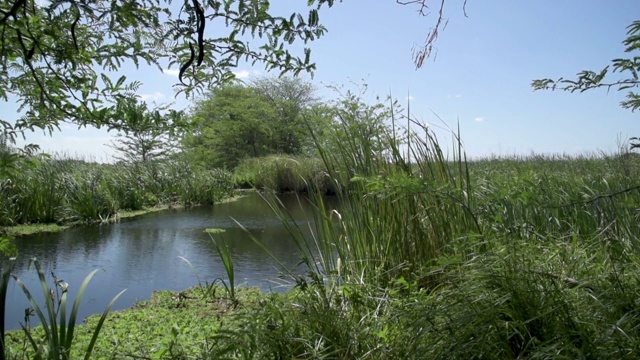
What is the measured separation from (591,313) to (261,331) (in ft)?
3.65

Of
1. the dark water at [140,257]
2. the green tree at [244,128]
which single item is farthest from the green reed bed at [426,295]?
the green tree at [244,128]

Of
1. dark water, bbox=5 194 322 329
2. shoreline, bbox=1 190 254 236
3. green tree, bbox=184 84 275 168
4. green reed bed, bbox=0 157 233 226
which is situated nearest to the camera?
dark water, bbox=5 194 322 329

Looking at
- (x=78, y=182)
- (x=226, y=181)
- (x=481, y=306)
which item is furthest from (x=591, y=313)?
(x=226, y=181)

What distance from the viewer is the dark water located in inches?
183

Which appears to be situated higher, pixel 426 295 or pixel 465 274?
pixel 465 274

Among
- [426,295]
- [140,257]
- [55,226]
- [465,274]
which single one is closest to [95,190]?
[55,226]

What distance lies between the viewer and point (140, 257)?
6156mm

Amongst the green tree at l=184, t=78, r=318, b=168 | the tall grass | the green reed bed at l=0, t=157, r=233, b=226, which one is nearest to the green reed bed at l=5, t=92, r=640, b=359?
the tall grass

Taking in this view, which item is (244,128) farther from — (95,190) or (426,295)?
(426,295)

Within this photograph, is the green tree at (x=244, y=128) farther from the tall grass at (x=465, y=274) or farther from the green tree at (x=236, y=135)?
the tall grass at (x=465, y=274)

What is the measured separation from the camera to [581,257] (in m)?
2.27

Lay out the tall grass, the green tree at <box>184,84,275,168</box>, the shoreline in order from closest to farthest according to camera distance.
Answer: the tall grass → the shoreline → the green tree at <box>184,84,275,168</box>

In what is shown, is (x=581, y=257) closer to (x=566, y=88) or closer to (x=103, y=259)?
(x=566, y=88)

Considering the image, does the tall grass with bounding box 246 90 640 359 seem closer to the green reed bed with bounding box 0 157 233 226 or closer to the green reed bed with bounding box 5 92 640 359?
the green reed bed with bounding box 5 92 640 359
